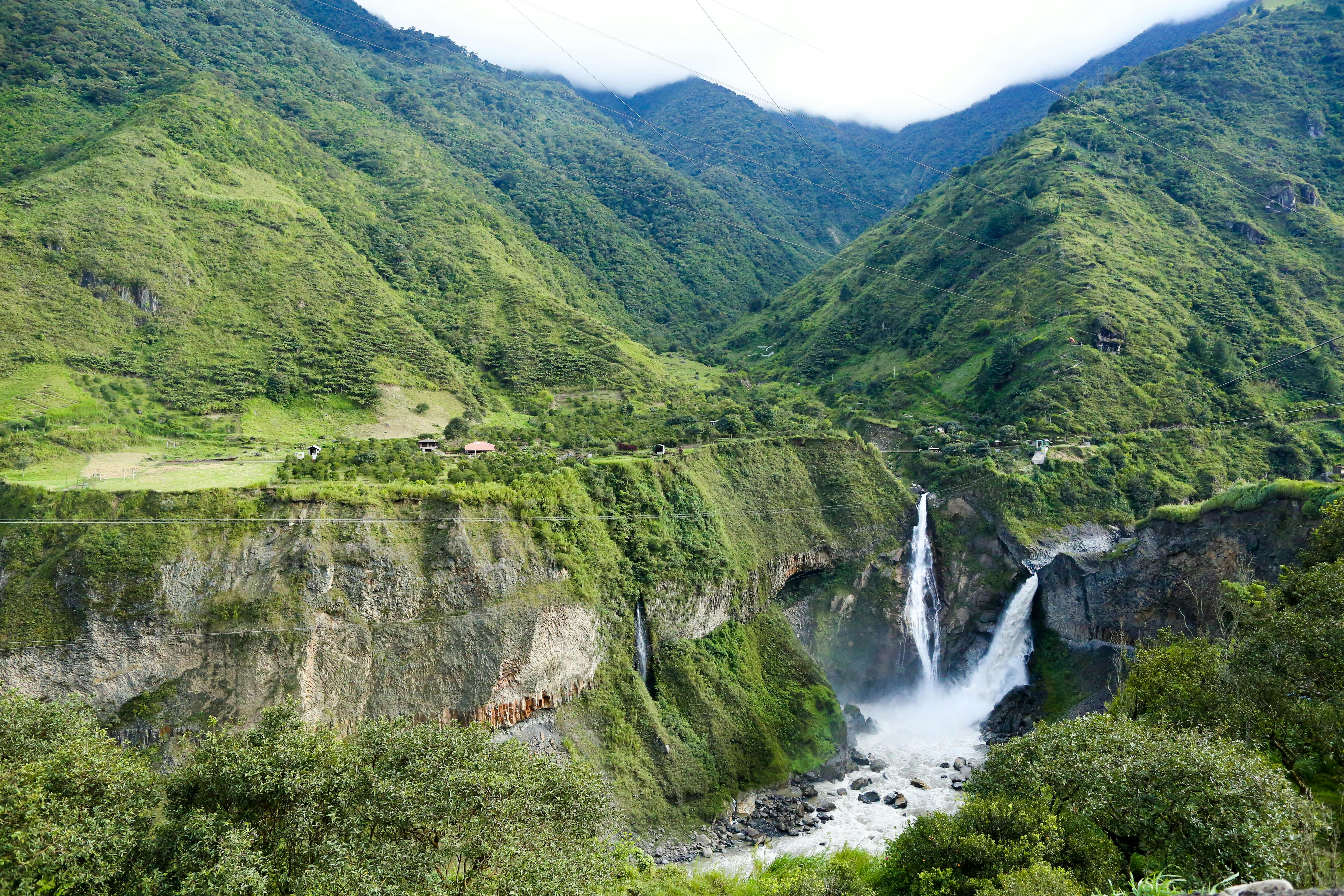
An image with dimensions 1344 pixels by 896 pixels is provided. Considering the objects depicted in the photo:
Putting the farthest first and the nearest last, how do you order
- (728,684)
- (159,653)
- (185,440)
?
(185,440) → (728,684) → (159,653)

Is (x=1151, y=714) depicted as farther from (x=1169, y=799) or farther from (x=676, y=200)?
(x=676, y=200)

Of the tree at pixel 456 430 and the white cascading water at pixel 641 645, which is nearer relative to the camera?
the white cascading water at pixel 641 645

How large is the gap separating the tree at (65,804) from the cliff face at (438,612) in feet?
42.4

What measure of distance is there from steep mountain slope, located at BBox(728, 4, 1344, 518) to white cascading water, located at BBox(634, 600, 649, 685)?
38.2 meters

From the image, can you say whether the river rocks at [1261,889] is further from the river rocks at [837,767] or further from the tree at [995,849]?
the river rocks at [837,767]

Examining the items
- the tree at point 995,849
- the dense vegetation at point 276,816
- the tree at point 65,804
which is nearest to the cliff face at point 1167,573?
the tree at point 995,849

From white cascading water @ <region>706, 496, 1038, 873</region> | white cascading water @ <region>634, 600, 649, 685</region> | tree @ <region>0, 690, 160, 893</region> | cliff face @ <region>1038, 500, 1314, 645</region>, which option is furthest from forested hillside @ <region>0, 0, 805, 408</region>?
cliff face @ <region>1038, 500, 1314, 645</region>

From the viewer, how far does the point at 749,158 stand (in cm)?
19812

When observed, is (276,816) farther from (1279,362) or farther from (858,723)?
(1279,362)

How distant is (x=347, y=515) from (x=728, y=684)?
89.9 ft

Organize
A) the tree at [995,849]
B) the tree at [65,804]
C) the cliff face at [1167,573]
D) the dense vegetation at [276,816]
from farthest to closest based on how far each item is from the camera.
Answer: the cliff face at [1167,573] → the tree at [995,849] → the dense vegetation at [276,816] → the tree at [65,804]

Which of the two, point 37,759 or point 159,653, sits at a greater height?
point 37,759

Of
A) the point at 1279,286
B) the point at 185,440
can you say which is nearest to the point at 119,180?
the point at 185,440

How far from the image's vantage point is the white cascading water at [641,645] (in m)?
47.6
